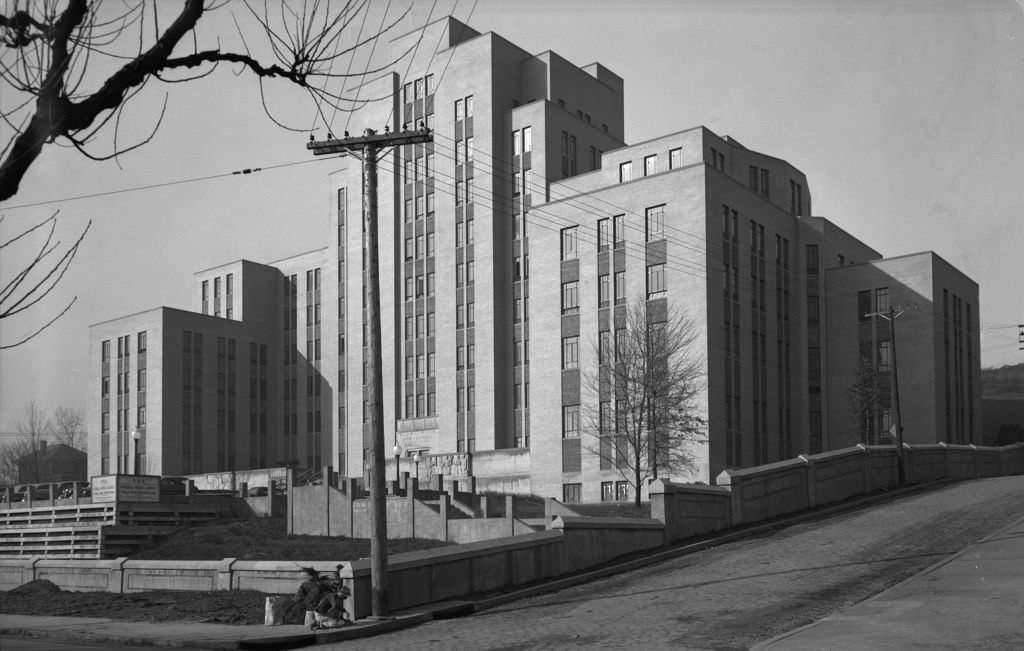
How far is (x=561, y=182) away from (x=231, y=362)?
1631 inches

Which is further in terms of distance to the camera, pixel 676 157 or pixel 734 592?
pixel 676 157

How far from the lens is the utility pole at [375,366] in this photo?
20922 mm

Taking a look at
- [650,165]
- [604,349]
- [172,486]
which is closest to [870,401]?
[604,349]

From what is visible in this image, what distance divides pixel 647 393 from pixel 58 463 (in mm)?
115437

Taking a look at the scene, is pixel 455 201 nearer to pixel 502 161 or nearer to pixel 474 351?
pixel 502 161

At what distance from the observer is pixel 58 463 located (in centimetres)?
14225

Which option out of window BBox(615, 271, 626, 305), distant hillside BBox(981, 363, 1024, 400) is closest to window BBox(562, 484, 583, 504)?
window BBox(615, 271, 626, 305)

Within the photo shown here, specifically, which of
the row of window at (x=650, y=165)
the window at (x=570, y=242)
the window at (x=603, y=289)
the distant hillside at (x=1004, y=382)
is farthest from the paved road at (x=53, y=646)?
the distant hillside at (x=1004, y=382)

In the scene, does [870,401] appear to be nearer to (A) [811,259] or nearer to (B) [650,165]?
(A) [811,259]

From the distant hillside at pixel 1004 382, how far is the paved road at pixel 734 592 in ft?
479

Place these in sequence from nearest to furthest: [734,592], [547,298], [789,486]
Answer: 1. [734,592]
2. [789,486]
3. [547,298]

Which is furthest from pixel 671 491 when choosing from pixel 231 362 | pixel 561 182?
pixel 231 362

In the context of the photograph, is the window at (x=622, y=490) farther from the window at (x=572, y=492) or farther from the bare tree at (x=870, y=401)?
the bare tree at (x=870, y=401)

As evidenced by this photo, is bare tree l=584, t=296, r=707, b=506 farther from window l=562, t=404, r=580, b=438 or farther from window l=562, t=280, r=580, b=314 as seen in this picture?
window l=562, t=280, r=580, b=314
